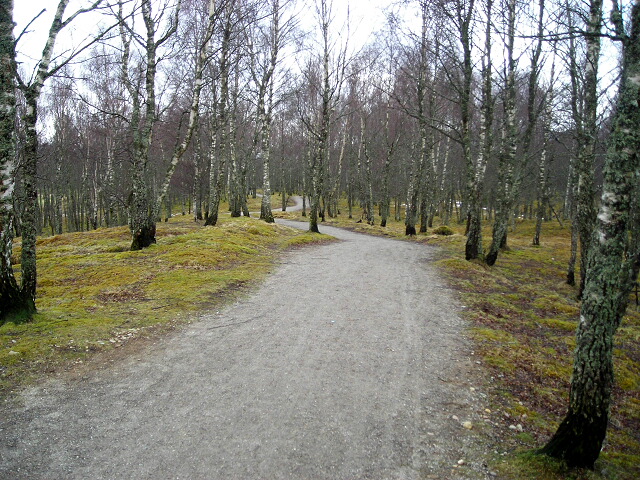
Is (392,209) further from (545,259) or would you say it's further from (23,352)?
(23,352)

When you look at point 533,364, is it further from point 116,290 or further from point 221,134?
point 221,134

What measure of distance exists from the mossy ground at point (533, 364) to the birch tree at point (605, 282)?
32 cm

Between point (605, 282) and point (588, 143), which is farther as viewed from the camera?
point (588, 143)

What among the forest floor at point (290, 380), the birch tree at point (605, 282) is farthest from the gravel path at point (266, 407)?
the birch tree at point (605, 282)

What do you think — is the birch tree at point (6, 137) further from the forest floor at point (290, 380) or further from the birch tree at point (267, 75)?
the birch tree at point (267, 75)

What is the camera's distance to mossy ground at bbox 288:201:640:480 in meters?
3.83

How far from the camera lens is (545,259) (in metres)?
17.6

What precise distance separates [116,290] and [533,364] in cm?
810

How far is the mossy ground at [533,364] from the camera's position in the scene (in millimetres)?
3830

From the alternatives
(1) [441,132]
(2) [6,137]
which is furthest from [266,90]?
(2) [6,137]

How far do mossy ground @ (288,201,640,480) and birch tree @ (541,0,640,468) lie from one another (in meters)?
0.32

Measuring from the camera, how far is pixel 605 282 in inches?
139

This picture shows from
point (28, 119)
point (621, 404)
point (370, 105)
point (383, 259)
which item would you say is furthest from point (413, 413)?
point (370, 105)

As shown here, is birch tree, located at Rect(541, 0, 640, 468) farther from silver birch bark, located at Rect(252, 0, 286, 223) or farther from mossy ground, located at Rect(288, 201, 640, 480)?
silver birch bark, located at Rect(252, 0, 286, 223)
